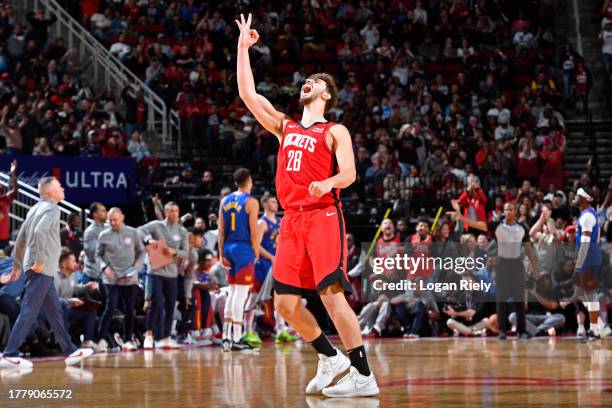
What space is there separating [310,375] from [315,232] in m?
2.07

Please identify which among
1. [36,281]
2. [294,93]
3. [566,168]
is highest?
[294,93]

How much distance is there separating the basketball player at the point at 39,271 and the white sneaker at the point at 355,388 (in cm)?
398

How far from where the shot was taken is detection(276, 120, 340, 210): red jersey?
7719mm

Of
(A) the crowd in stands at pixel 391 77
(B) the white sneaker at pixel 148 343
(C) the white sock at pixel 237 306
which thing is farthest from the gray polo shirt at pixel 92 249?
(A) the crowd in stands at pixel 391 77

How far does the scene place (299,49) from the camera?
2572 centimetres

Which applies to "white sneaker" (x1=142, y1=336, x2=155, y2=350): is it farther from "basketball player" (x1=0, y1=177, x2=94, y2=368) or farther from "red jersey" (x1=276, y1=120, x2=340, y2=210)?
"red jersey" (x1=276, y1=120, x2=340, y2=210)

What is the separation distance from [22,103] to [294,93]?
615cm

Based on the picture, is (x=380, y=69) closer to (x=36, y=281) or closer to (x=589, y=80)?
(x=589, y=80)

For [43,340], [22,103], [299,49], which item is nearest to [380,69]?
[299,49]

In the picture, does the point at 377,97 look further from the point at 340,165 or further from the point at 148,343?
the point at 340,165

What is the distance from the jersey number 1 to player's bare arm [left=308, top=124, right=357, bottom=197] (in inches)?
9.6

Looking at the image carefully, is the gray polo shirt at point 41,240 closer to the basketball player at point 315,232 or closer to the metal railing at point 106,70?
the basketball player at point 315,232

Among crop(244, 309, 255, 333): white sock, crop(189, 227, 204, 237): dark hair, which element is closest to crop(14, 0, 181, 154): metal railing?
crop(189, 227, 204, 237): dark hair

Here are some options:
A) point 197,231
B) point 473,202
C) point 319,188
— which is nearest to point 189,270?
point 197,231
